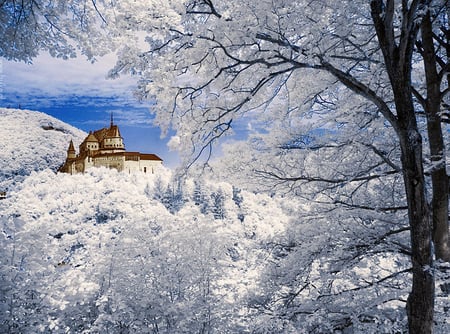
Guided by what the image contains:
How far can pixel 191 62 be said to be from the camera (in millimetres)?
2008

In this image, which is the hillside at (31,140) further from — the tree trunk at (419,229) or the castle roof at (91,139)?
the tree trunk at (419,229)

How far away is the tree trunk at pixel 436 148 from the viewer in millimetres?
2418

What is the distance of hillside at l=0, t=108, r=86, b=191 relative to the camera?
11804mm

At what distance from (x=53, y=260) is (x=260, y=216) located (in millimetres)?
4688

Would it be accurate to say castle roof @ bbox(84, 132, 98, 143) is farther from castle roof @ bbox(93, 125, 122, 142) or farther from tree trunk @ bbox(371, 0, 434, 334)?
tree trunk @ bbox(371, 0, 434, 334)

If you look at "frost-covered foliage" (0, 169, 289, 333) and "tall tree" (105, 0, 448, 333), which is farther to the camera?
"frost-covered foliage" (0, 169, 289, 333)

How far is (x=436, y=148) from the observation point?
250 cm

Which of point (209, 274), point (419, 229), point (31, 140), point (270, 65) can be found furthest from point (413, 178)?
point (31, 140)

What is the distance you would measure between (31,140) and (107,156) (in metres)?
4.62

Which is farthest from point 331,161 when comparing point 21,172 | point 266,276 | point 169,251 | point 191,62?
point 21,172

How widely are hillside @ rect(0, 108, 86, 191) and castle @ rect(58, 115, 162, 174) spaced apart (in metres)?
0.74

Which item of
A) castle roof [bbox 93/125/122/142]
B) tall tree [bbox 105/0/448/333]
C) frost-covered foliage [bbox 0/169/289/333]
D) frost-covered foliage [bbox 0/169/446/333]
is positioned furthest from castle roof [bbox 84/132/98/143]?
tall tree [bbox 105/0/448/333]

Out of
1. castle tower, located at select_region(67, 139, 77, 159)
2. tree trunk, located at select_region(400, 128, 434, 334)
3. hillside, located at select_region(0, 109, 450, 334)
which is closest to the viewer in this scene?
tree trunk, located at select_region(400, 128, 434, 334)

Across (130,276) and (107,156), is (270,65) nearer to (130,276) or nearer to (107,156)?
(130,276)
